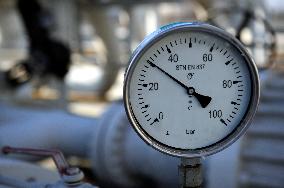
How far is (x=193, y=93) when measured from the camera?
2.85ft

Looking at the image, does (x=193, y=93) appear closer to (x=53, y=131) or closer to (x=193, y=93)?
(x=193, y=93)

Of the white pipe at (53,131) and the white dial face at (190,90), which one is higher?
the white dial face at (190,90)

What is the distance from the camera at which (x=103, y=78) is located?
4617 millimetres

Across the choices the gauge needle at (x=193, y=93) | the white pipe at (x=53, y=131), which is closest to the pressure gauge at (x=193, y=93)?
the gauge needle at (x=193, y=93)

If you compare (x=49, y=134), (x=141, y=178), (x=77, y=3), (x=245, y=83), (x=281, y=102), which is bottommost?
(x=141, y=178)

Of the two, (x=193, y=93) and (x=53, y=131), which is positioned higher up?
(x=193, y=93)

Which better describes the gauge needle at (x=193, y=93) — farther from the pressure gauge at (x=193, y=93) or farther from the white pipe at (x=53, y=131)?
the white pipe at (x=53, y=131)

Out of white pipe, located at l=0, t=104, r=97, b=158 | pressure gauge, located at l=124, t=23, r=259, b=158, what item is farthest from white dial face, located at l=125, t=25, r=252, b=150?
white pipe, located at l=0, t=104, r=97, b=158

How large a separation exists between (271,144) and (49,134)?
3.17ft

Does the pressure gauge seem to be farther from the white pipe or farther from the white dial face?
the white pipe

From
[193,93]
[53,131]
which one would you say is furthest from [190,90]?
[53,131]

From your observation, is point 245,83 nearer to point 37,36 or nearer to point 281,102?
point 281,102

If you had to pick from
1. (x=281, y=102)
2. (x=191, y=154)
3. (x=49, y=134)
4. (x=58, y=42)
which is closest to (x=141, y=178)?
(x=49, y=134)

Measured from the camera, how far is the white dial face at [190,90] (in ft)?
2.82
